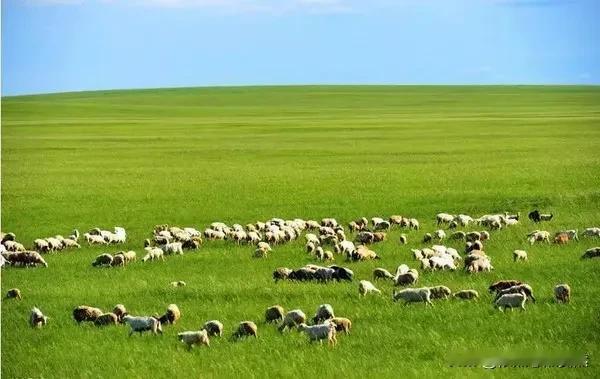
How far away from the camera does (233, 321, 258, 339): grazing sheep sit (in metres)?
11.1

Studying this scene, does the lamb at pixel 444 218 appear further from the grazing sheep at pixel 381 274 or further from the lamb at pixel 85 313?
the lamb at pixel 85 313

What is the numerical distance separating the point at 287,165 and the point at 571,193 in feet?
52.4

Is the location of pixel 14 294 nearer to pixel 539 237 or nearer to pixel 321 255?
pixel 321 255

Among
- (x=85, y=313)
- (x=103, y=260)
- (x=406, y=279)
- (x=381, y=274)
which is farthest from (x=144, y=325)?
(x=103, y=260)

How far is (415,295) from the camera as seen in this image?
40.3ft

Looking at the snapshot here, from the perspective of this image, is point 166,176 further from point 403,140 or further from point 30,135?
point 30,135

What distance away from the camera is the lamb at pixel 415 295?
12.3 meters

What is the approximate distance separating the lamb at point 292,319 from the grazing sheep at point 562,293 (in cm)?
341

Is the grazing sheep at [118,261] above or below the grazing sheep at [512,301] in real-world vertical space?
below

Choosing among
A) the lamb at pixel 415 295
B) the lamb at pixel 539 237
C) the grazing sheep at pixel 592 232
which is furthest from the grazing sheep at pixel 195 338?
the grazing sheep at pixel 592 232

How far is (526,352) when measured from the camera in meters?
10.5

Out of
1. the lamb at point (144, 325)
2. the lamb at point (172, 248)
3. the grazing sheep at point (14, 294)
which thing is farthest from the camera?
the lamb at point (172, 248)

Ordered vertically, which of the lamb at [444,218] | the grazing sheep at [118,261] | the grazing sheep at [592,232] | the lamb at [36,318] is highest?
the grazing sheep at [592,232]

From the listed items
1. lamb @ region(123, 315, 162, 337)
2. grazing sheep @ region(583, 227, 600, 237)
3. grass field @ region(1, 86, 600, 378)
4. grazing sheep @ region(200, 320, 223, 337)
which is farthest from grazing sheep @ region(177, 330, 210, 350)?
grazing sheep @ region(583, 227, 600, 237)
